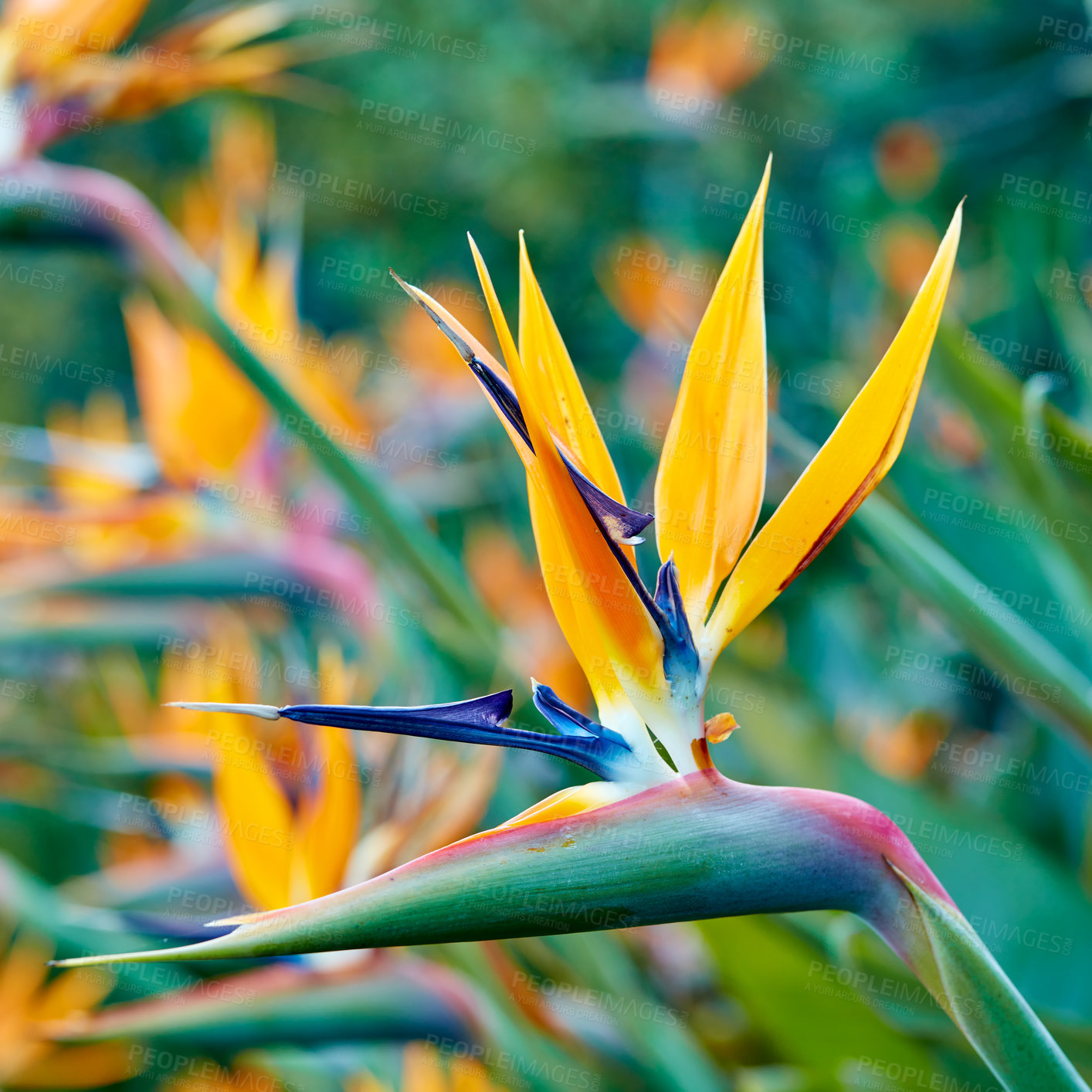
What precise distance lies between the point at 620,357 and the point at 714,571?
53.0 inches

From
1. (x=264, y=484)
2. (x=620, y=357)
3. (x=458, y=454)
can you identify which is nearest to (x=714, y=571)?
(x=264, y=484)

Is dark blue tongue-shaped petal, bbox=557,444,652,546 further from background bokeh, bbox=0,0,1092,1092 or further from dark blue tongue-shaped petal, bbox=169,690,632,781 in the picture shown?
background bokeh, bbox=0,0,1092,1092

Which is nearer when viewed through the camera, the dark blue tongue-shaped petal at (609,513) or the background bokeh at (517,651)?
the dark blue tongue-shaped petal at (609,513)

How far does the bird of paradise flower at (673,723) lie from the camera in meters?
0.23

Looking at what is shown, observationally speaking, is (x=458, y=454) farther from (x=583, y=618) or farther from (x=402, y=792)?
(x=583, y=618)

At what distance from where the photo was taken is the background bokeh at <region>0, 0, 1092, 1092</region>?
512mm

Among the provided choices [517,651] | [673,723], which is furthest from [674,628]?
[517,651]

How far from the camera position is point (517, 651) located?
66 cm

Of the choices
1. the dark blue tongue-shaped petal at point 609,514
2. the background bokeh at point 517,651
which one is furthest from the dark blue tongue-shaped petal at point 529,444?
the background bokeh at point 517,651

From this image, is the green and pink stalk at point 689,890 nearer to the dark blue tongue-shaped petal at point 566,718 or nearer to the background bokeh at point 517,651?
the dark blue tongue-shaped petal at point 566,718

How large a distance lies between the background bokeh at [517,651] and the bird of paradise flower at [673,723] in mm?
133

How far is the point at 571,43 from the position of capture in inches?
167

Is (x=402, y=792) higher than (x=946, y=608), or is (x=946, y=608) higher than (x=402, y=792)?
(x=946, y=608)

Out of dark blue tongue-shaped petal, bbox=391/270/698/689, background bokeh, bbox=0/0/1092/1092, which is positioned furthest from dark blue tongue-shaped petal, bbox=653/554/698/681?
background bokeh, bbox=0/0/1092/1092
